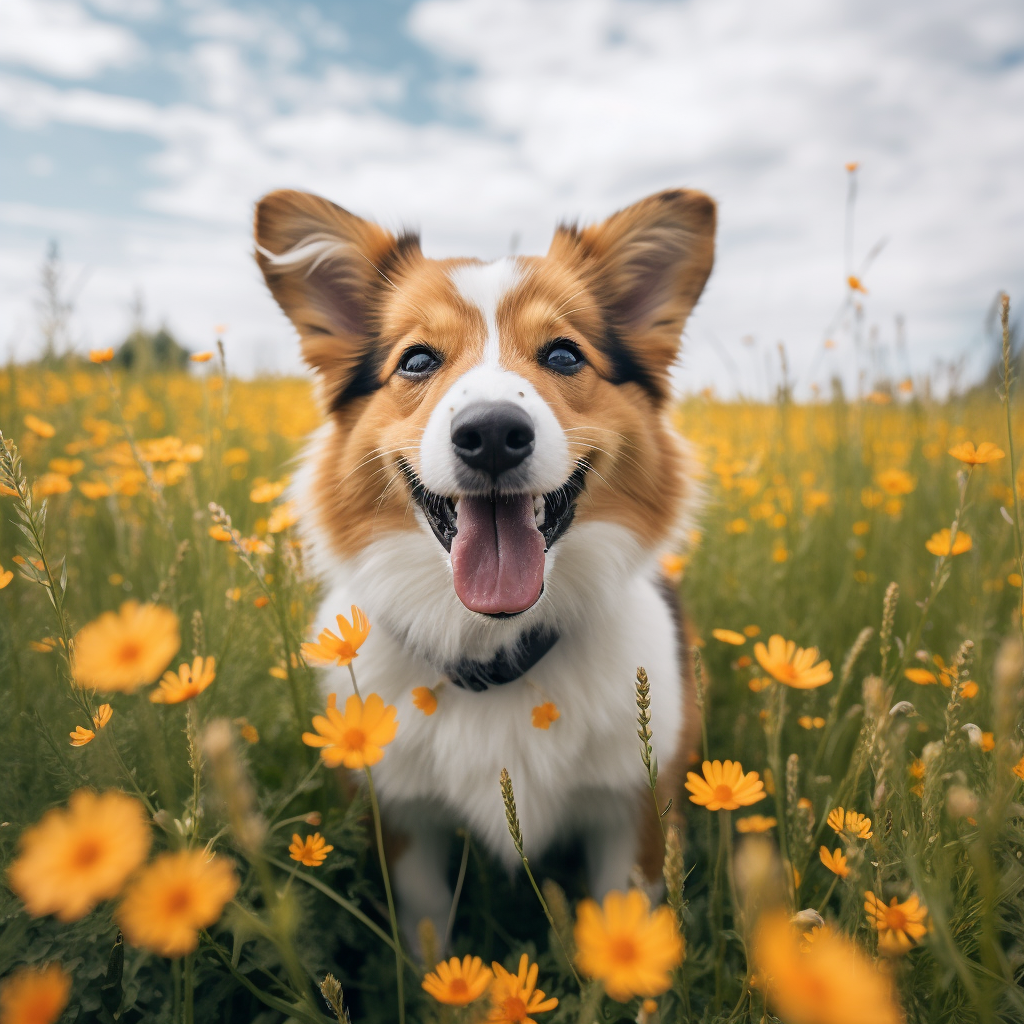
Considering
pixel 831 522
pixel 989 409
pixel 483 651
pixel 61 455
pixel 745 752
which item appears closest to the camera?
pixel 483 651

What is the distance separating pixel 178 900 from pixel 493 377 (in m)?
1.33

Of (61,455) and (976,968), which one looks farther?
(61,455)

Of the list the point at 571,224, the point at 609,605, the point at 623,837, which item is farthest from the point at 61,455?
the point at 623,837

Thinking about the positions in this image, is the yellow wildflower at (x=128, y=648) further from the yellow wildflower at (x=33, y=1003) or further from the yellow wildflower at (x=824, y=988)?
the yellow wildflower at (x=824, y=988)

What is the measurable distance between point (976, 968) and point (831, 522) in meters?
2.59

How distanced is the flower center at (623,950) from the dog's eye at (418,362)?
1584 mm

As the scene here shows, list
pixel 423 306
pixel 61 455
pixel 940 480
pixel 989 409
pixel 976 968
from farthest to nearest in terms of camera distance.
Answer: pixel 989 409 → pixel 61 455 → pixel 940 480 → pixel 423 306 → pixel 976 968

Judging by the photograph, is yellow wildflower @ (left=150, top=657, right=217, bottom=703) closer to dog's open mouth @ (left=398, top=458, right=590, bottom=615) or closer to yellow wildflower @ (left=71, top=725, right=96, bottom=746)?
yellow wildflower @ (left=71, top=725, right=96, bottom=746)

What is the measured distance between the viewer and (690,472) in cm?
227

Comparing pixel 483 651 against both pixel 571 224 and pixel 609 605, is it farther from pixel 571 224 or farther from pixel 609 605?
pixel 571 224

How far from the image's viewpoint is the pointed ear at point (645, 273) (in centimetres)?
212

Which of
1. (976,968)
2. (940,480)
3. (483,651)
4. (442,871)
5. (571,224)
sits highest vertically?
(571,224)

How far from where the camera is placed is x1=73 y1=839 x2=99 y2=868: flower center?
596 mm

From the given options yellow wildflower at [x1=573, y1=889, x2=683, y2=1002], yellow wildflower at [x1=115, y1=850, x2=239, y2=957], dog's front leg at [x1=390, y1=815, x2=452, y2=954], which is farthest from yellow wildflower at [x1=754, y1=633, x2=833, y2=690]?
dog's front leg at [x1=390, y1=815, x2=452, y2=954]
